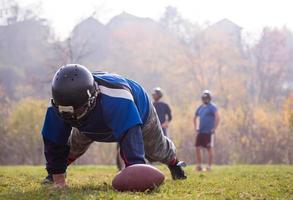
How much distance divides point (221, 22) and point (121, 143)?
60045 mm

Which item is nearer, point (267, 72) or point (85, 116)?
point (85, 116)

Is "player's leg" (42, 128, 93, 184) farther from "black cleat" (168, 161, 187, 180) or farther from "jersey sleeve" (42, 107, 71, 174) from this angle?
"black cleat" (168, 161, 187, 180)

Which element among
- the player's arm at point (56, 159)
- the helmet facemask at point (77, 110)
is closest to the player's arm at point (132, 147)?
the helmet facemask at point (77, 110)

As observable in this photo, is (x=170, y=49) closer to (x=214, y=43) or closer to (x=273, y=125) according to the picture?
(x=214, y=43)

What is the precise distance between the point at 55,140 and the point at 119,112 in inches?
38.5

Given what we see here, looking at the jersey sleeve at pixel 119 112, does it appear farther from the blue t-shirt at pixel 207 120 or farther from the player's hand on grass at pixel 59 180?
the blue t-shirt at pixel 207 120

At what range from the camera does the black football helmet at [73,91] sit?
533 cm

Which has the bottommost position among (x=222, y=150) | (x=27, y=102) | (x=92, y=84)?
(x=222, y=150)

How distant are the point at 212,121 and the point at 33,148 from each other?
16.2 m

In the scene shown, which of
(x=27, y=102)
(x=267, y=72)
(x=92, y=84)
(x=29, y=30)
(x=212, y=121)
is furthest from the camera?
(x=29, y=30)

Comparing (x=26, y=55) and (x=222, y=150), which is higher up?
(x=26, y=55)

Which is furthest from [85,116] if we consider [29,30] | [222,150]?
[29,30]

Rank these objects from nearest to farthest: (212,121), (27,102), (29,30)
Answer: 1. (212,121)
2. (27,102)
3. (29,30)

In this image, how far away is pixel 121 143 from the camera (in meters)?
5.54
